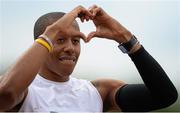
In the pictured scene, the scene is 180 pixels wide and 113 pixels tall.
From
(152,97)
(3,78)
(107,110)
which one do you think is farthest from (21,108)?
(152,97)

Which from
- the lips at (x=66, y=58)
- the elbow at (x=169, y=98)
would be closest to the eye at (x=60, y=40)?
the lips at (x=66, y=58)

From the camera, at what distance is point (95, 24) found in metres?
3.42

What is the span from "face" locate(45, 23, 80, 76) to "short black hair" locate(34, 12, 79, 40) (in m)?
0.28

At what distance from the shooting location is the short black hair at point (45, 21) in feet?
11.6

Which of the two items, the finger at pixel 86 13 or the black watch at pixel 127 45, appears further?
the black watch at pixel 127 45

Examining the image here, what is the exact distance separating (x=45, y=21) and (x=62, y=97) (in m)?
0.60

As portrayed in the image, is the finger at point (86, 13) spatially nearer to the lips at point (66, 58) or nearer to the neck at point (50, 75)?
the lips at point (66, 58)

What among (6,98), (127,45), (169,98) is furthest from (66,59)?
(169,98)

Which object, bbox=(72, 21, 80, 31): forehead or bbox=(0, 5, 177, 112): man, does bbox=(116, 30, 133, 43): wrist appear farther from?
bbox=(72, 21, 80, 31): forehead

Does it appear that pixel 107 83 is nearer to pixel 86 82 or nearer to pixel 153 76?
pixel 86 82

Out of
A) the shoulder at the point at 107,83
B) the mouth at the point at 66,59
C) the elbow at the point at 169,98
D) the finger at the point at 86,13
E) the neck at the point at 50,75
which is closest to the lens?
the finger at the point at 86,13

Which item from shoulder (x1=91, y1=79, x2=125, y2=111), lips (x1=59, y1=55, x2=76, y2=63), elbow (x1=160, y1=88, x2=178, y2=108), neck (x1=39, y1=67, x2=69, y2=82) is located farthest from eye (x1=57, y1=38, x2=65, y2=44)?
elbow (x1=160, y1=88, x2=178, y2=108)

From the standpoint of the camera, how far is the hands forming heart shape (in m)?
3.08

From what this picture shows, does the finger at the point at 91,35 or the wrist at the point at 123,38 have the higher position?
the finger at the point at 91,35
